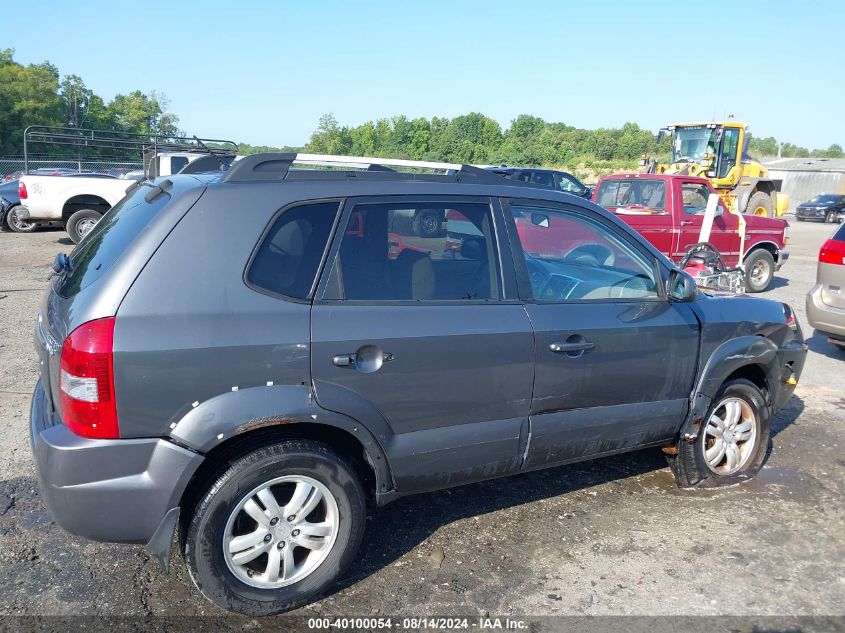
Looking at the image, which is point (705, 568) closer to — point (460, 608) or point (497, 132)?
point (460, 608)

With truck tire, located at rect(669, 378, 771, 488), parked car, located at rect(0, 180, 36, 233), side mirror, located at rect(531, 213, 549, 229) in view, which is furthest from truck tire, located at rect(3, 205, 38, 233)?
truck tire, located at rect(669, 378, 771, 488)

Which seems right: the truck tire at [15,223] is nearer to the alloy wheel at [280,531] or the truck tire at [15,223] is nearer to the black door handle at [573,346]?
the alloy wheel at [280,531]

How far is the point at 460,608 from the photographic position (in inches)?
119

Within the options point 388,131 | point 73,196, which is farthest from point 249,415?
point 388,131

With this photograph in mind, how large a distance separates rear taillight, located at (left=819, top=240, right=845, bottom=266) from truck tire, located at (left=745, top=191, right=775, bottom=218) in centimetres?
1475

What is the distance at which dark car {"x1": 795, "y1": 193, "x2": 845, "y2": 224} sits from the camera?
31.5 meters

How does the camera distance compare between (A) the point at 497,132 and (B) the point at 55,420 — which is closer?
(B) the point at 55,420

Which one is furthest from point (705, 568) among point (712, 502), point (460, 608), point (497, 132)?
point (497, 132)

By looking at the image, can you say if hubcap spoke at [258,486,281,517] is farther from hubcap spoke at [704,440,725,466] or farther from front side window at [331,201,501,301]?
hubcap spoke at [704,440,725,466]

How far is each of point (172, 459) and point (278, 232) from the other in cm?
100

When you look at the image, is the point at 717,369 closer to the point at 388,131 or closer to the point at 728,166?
the point at 728,166

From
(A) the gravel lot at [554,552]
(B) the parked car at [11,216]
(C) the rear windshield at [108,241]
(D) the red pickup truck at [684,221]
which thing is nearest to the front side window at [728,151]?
(D) the red pickup truck at [684,221]

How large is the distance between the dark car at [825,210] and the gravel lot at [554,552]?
3154 cm

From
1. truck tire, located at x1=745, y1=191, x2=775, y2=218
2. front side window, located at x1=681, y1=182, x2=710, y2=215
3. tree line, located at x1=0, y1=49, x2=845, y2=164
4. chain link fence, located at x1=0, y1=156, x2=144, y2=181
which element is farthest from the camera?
tree line, located at x1=0, y1=49, x2=845, y2=164
